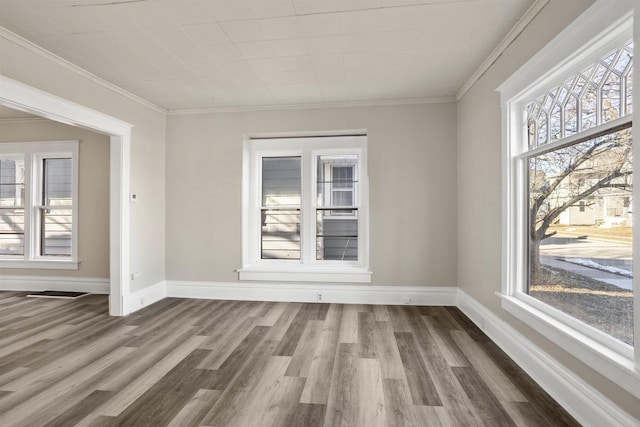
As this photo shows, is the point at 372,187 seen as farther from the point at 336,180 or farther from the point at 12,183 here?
the point at 12,183

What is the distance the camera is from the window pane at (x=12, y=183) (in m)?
5.02

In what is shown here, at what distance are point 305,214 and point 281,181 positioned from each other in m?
0.61

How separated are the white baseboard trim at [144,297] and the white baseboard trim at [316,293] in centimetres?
11

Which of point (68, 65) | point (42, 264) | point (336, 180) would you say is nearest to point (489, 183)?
point (336, 180)

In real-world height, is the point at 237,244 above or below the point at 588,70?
below

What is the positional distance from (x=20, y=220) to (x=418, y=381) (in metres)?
6.21

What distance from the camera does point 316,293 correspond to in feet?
14.0

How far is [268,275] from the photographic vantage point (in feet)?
14.2

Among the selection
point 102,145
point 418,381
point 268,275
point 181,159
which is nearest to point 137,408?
point 418,381

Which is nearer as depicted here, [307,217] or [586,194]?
[586,194]

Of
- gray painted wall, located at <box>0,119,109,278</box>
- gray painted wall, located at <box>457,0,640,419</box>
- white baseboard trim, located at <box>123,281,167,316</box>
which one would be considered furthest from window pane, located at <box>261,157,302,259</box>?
gray painted wall, located at <box>0,119,109,278</box>

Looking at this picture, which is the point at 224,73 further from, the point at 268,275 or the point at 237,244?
the point at 268,275

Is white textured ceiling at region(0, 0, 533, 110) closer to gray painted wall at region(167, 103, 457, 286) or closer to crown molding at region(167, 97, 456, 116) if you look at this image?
crown molding at region(167, 97, 456, 116)

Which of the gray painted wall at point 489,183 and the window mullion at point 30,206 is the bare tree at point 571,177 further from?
the window mullion at point 30,206
